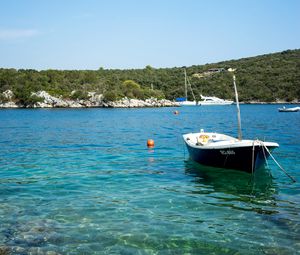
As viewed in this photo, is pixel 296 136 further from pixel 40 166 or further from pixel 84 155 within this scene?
pixel 40 166

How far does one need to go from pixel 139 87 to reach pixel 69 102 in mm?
34775

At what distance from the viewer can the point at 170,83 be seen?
172 meters

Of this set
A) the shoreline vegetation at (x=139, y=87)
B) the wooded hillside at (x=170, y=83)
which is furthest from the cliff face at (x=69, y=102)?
the wooded hillside at (x=170, y=83)

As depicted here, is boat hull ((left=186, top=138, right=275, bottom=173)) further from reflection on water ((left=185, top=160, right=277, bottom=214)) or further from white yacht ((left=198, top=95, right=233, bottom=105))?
white yacht ((left=198, top=95, right=233, bottom=105))

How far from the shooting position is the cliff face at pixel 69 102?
126m

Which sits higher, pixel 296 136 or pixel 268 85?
pixel 268 85

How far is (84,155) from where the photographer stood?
84.1ft

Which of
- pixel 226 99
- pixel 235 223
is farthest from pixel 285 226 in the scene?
pixel 226 99

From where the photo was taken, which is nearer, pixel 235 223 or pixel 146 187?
pixel 235 223

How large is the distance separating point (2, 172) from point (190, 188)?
32.6ft

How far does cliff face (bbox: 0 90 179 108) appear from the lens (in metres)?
126

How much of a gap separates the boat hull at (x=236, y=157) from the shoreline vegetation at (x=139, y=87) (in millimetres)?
112052

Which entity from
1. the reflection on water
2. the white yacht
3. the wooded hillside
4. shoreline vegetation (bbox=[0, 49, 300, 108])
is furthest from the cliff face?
the reflection on water

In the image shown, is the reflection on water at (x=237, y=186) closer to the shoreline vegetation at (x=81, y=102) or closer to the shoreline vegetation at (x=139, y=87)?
the shoreline vegetation at (x=81, y=102)
